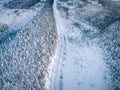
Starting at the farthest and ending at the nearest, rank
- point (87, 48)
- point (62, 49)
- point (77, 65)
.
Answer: point (87, 48)
point (62, 49)
point (77, 65)

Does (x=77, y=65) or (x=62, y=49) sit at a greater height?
(x=62, y=49)

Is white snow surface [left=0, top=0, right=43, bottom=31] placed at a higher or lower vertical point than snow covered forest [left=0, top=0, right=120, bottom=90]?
higher

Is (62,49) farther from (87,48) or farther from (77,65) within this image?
(77,65)

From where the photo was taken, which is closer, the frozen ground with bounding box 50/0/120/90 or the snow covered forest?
the snow covered forest

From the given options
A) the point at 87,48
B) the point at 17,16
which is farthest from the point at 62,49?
the point at 17,16

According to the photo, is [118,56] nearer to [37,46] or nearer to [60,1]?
[37,46]

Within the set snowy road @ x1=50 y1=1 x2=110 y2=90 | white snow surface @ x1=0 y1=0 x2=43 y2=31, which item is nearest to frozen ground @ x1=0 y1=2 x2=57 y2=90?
white snow surface @ x1=0 y1=0 x2=43 y2=31

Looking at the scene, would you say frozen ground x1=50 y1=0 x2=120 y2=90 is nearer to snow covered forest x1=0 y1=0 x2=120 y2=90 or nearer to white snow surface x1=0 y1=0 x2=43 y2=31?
snow covered forest x1=0 y1=0 x2=120 y2=90

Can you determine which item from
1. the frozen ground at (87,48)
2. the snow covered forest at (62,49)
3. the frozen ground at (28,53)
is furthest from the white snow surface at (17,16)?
the frozen ground at (87,48)

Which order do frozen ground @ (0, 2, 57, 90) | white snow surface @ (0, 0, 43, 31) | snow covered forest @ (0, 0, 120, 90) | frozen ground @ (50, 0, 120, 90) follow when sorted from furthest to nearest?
1. white snow surface @ (0, 0, 43, 31)
2. frozen ground @ (50, 0, 120, 90)
3. snow covered forest @ (0, 0, 120, 90)
4. frozen ground @ (0, 2, 57, 90)
